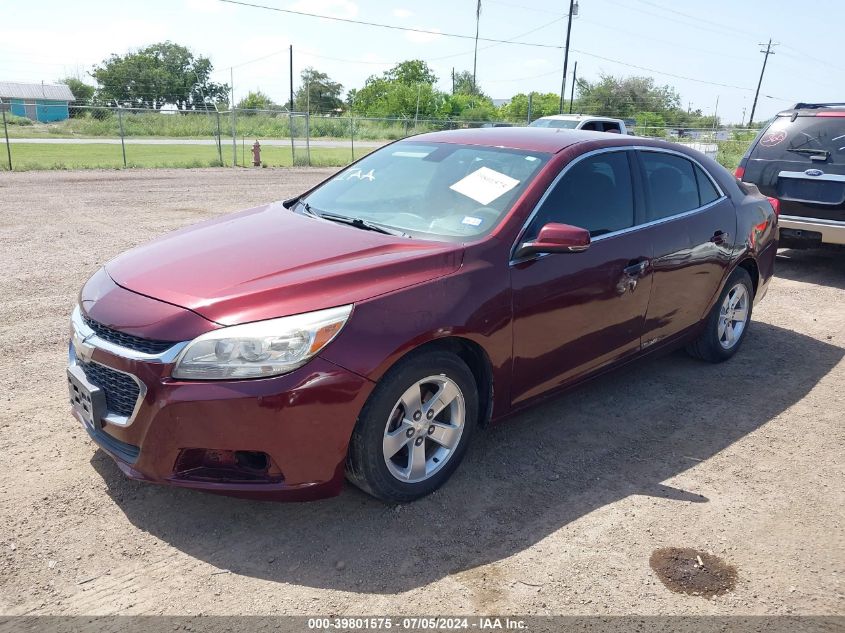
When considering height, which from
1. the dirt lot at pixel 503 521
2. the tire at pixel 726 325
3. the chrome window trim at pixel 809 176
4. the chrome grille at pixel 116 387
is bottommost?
the dirt lot at pixel 503 521

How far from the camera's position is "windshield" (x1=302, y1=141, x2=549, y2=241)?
147 inches

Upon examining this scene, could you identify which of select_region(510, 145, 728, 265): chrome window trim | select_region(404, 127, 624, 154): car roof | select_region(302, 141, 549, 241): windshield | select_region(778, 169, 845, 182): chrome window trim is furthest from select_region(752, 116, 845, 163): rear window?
select_region(302, 141, 549, 241): windshield

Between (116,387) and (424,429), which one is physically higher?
(116,387)

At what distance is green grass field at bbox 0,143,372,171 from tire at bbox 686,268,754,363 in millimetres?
18412

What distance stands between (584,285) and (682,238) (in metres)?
1.13

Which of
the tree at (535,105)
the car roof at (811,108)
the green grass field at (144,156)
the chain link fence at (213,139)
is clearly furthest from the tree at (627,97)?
the car roof at (811,108)

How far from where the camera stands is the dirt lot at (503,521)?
9.11ft

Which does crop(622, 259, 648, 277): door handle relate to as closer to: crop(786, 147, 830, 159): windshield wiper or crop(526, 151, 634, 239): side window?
crop(526, 151, 634, 239): side window

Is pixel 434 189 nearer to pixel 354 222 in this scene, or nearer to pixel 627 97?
pixel 354 222

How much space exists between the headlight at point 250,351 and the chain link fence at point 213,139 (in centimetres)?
1897

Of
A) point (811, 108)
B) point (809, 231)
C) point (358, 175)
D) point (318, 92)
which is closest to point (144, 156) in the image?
point (811, 108)

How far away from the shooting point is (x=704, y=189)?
5066 millimetres

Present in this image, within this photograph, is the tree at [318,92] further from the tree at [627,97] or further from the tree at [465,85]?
the tree at [627,97]

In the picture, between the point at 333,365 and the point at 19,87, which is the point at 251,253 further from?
the point at 19,87
